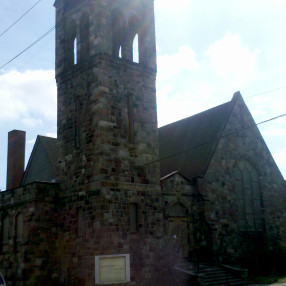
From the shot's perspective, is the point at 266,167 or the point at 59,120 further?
the point at 266,167

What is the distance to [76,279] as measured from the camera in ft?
69.1

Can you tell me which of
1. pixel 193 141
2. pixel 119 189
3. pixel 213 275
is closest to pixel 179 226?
pixel 213 275

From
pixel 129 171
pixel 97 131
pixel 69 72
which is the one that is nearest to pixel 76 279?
pixel 129 171

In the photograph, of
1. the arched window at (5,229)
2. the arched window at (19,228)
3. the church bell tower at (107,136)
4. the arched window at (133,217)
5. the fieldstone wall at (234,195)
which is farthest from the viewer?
the fieldstone wall at (234,195)

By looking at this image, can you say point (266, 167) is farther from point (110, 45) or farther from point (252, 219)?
point (110, 45)

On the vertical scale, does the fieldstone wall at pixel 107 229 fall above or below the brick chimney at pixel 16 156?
below

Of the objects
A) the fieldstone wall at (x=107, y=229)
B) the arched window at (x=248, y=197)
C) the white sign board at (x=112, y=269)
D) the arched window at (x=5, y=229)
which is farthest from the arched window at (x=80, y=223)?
the arched window at (x=248, y=197)

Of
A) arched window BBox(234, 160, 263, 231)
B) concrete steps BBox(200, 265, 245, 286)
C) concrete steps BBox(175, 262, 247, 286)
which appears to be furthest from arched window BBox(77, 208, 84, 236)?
arched window BBox(234, 160, 263, 231)

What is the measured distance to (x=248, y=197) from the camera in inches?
1130

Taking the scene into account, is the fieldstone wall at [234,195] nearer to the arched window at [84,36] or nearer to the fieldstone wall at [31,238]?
the fieldstone wall at [31,238]

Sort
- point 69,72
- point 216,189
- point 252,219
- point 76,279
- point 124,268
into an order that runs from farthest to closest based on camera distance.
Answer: point 252,219 → point 216,189 → point 69,72 → point 76,279 → point 124,268

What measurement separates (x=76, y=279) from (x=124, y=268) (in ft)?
14.6

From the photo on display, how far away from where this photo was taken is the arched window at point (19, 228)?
2401cm

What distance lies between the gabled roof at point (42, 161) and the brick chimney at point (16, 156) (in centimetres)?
92
